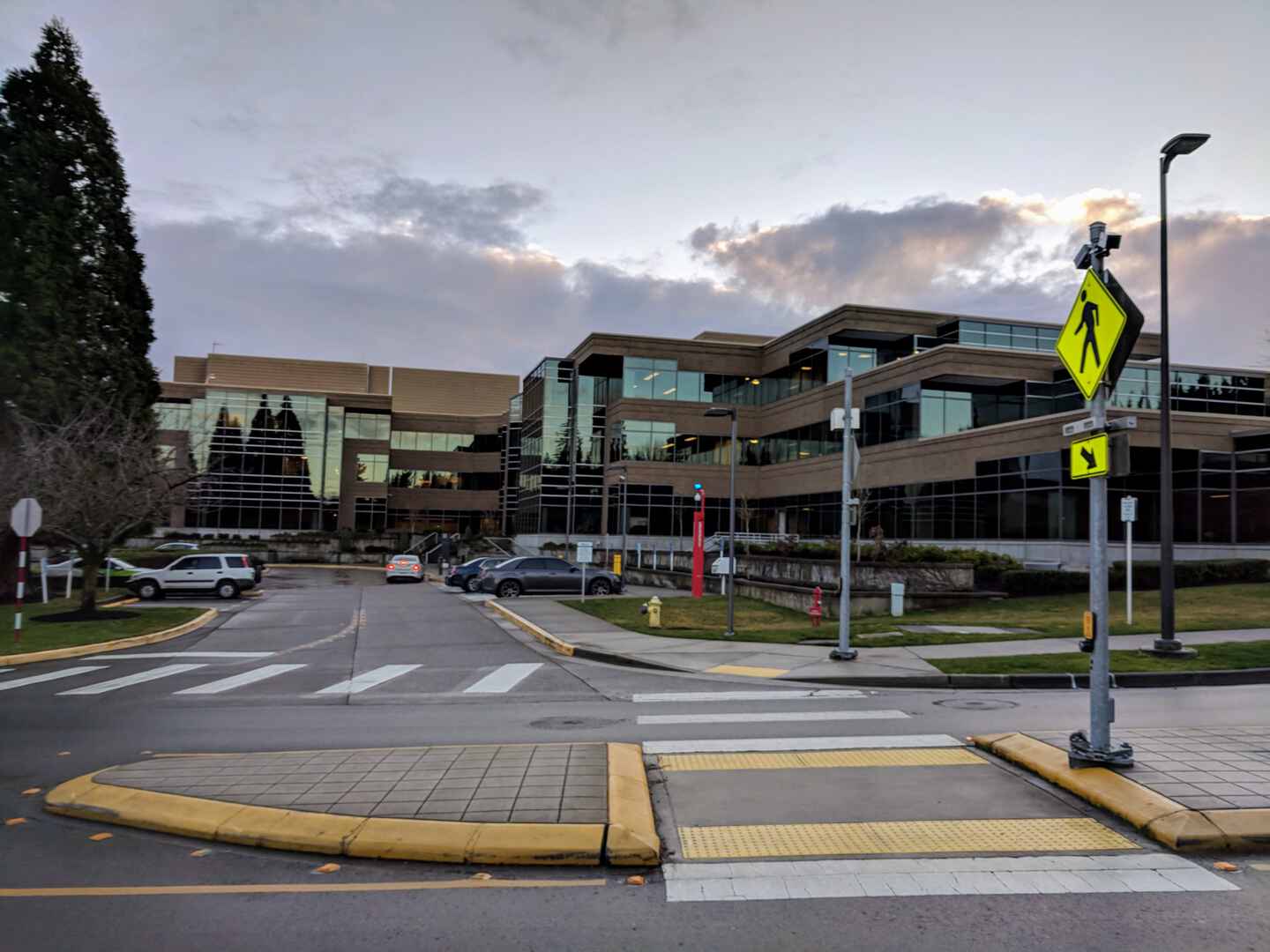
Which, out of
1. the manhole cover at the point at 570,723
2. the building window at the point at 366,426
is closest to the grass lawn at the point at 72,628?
the manhole cover at the point at 570,723

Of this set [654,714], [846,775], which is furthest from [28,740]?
[846,775]

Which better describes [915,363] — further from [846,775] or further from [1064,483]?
[846,775]

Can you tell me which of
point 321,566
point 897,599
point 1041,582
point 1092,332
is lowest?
point 321,566

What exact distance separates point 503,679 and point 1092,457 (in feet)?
31.0

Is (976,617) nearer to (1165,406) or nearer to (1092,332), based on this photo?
(1165,406)

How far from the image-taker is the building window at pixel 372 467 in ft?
256

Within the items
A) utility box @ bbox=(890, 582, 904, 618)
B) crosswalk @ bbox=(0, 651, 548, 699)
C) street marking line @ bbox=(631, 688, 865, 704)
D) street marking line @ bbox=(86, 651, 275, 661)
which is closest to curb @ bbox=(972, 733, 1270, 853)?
street marking line @ bbox=(631, 688, 865, 704)

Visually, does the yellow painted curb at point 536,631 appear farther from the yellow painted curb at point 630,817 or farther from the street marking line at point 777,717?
the yellow painted curb at point 630,817

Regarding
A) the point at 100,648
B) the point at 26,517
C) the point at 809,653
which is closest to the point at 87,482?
the point at 26,517

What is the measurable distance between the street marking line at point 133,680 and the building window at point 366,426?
65.7 metres

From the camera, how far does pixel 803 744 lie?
823 centimetres

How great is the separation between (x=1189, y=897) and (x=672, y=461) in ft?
170

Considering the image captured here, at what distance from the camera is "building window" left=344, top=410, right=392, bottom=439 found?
77812 millimetres

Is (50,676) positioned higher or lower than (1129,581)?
lower
